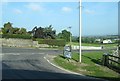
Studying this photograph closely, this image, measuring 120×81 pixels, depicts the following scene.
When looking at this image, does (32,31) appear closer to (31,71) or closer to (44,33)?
(44,33)

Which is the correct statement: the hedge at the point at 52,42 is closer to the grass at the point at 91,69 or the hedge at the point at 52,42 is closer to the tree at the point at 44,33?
the tree at the point at 44,33

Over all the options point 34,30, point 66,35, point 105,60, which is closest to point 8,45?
point 34,30

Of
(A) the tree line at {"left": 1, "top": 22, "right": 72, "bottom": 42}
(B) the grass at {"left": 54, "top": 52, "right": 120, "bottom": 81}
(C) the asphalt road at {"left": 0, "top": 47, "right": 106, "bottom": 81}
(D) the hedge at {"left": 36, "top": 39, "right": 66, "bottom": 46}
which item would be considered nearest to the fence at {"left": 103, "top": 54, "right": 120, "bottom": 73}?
(B) the grass at {"left": 54, "top": 52, "right": 120, "bottom": 81}

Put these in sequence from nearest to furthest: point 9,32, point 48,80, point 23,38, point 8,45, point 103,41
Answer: point 48,80 < point 8,45 < point 23,38 < point 9,32 < point 103,41

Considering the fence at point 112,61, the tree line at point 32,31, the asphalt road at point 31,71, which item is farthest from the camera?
the tree line at point 32,31

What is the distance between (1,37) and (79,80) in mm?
45901

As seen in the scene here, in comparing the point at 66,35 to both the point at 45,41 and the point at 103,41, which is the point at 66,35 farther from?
the point at 45,41

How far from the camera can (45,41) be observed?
61.3 meters

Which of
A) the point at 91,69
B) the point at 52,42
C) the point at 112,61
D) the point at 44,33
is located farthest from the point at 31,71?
the point at 44,33

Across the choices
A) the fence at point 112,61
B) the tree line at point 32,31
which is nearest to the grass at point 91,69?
the fence at point 112,61

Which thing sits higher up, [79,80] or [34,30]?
[34,30]

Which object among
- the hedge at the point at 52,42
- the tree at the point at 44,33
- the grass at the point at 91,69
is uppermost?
the tree at the point at 44,33

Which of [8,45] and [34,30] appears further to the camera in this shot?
[34,30]

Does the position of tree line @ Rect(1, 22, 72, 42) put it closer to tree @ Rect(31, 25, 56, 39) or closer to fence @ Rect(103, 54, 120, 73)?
tree @ Rect(31, 25, 56, 39)
